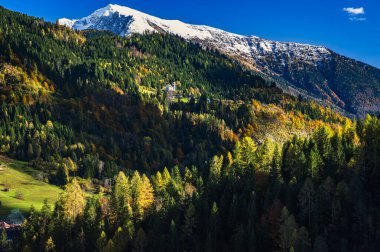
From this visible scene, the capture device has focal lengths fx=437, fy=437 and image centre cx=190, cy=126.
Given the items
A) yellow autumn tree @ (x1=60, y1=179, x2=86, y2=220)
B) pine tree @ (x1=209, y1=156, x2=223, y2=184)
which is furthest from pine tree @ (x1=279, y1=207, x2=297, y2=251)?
yellow autumn tree @ (x1=60, y1=179, x2=86, y2=220)

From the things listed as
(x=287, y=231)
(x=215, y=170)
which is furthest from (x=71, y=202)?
(x=287, y=231)

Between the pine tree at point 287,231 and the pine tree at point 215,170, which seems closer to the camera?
the pine tree at point 287,231

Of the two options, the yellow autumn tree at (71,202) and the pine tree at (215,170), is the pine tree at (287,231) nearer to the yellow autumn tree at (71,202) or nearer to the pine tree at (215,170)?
the pine tree at (215,170)

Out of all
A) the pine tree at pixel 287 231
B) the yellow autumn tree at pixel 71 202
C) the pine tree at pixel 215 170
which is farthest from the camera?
the pine tree at pixel 215 170

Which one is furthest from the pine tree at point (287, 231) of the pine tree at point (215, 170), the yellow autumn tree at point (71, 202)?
the yellow autumn tree at point (71, 202)

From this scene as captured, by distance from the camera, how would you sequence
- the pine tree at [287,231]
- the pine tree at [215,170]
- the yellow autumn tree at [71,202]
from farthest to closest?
the pine tree at [215,170], the yellow autumn tree at [71,202], the pine tree at [287,231]

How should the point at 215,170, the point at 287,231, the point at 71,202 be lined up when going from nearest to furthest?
the point at 287,231 < the point at 71,202 < the point at 215,170

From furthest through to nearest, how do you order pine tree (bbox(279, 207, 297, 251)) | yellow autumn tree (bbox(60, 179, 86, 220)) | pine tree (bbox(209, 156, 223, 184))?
pine tree (bbox(209, 156, 223, 184)) < yellow autumn tree (bbox(60, 179, 86, 220)) < pine tree (bbox(279, 207, 297, 251))

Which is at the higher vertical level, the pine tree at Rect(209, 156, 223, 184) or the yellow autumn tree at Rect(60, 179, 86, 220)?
the pine tree at Rect(209, 156, 223, 184)

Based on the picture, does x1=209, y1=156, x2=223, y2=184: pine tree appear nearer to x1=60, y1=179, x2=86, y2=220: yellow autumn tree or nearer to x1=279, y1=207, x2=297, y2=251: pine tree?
x1=279, y1=207, x2=297, y2=251: pine tree

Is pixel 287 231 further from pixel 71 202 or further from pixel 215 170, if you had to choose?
pixel 71 202

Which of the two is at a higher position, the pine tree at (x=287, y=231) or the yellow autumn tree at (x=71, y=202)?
the pine tree at (x=287, y=231)

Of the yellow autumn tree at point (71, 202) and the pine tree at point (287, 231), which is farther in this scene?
the yellow autumn tree at point (71, 202)

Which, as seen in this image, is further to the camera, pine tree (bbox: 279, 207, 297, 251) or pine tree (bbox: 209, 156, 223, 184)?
pine tree (bbox: 209, 156, 223, 184)
